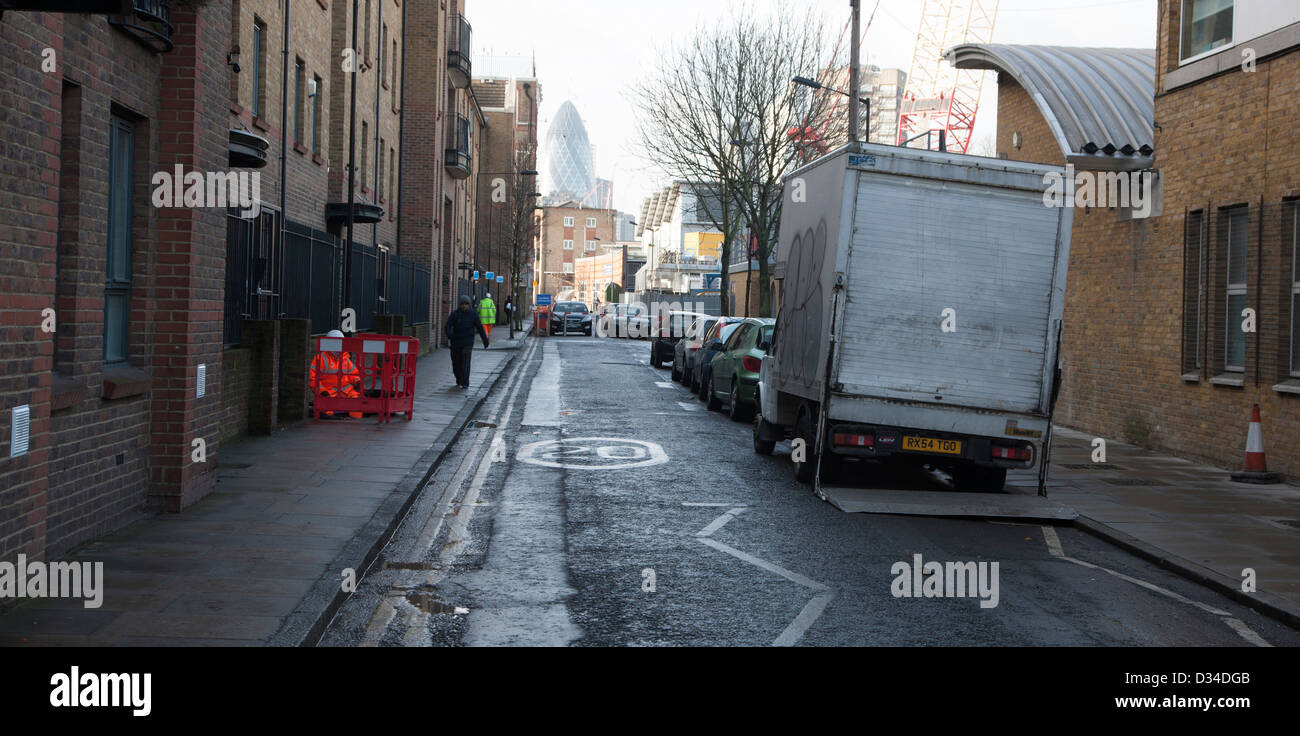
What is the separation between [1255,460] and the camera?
12859 millimetres

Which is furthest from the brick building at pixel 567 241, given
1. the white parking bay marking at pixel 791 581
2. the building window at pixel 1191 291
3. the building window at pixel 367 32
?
the white parking bay marking at pixel 791 581

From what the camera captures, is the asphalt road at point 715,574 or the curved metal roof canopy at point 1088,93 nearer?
the asphalt road at point 715,574

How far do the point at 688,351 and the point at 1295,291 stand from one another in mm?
13405

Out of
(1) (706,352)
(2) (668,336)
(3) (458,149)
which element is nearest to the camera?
(1) (706,352)

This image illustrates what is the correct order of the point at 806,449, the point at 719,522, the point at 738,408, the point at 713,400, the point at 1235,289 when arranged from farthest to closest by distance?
the point at 713,400 < the point at 738,408 < the point at 1235,289 < the point at 806,449 < the point at 719,522

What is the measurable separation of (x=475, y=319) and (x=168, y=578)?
52.4 ft

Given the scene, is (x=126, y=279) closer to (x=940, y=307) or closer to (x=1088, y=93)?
(x=940, y=307)

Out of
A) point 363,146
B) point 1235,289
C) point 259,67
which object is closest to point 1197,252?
point 1235,289

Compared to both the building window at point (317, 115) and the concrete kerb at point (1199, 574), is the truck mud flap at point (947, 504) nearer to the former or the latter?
the concrete kerb at point (1199, 574)

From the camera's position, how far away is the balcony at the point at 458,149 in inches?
1672

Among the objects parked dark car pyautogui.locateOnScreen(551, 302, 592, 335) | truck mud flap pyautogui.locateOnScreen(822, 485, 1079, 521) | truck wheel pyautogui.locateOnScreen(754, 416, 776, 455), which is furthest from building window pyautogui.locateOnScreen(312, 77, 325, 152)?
parked dark car pyautogui.locateOnScreen(551, 302, 592, 335)

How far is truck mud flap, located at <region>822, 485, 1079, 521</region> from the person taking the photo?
10305 mm

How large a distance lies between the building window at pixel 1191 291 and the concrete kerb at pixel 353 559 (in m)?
9.55

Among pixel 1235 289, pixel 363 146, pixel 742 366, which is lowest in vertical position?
pixel 742 366
